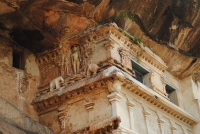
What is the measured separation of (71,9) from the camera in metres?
12.5

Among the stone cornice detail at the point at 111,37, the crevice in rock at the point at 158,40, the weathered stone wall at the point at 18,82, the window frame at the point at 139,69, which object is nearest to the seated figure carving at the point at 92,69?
the stone cornice detail at the point at 111,37

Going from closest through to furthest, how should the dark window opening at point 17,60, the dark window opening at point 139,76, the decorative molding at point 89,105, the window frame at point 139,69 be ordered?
the decorative molding at point 89,105 < the dark window opening at point 17,60 < the window frame at point 139,69 < the dark window opening at point 139,76

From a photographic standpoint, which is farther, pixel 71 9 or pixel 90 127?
pixel 71 9

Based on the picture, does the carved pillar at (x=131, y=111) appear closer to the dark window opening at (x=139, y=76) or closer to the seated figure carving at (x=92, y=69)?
the seated figure carving at (x=92, y=69)

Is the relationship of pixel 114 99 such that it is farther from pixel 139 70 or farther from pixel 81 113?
pixel 139 70

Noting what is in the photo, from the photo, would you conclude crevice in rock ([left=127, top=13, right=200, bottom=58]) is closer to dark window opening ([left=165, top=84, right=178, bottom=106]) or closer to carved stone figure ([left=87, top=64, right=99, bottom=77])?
dark window opening ([left=165, top=84, right=178, bottom=106])

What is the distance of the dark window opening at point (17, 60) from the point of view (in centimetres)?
1309

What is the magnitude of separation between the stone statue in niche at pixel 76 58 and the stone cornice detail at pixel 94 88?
70 centimetres

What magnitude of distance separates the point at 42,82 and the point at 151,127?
11.7ft

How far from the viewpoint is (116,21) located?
43.5 feet

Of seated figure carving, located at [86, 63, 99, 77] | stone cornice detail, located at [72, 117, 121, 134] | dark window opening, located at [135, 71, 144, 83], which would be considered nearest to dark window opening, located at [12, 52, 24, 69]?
seated figure carving, located at [86, 63, 99, 77]

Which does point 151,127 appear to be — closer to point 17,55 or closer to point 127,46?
point 127,46

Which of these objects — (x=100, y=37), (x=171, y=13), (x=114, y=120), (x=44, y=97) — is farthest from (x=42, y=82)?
(x=171, y=13)

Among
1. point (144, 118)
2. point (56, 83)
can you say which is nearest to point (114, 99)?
point (144, 118)
